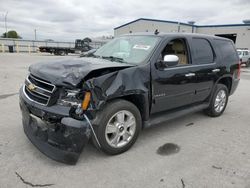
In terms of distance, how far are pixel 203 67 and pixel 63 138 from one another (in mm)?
3030

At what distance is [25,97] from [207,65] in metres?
3.44

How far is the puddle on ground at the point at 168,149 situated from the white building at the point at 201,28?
31.6 meters

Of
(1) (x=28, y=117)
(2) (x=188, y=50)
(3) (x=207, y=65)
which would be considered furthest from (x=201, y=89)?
(1) (x=28, y=117)

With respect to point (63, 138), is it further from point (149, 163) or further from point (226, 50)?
point (226, 50)

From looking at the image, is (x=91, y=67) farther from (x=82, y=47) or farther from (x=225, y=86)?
(x=82, y=47)

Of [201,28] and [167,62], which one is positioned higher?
[201,28]

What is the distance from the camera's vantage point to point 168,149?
351 centimetres

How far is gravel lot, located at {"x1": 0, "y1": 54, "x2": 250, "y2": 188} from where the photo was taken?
104 inches

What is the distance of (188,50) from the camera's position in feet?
13.8

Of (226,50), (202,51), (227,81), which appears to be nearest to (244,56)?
(227,81)

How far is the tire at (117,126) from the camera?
2910 mm

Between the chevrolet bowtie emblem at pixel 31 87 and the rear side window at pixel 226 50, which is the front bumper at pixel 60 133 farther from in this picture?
the rear side window at pixel 226 50

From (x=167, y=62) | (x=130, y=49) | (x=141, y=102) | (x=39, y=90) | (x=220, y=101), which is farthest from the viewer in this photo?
(x=220, y=101)

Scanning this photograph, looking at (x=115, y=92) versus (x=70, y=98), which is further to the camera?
(x=115, y=92)
